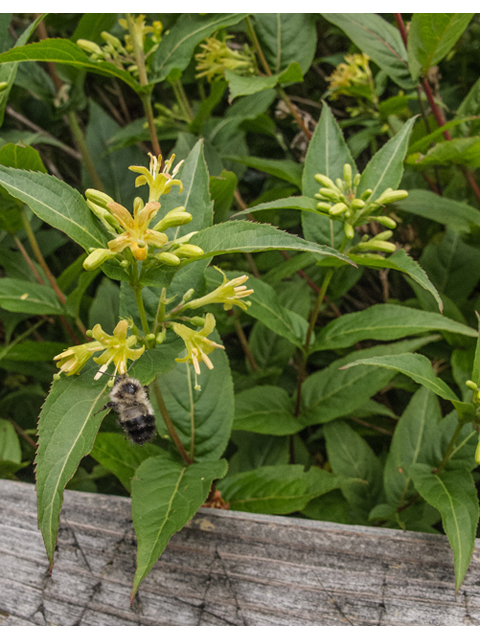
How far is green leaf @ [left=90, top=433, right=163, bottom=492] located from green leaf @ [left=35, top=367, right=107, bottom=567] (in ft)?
1.41

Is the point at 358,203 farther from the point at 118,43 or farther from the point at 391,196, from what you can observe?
the point at 118,43

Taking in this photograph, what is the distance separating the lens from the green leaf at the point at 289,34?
1863 mm

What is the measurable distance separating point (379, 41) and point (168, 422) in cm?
156

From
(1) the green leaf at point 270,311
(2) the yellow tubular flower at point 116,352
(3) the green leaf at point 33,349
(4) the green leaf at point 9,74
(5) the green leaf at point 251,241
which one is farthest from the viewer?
(3) the green leaf at point 33,349

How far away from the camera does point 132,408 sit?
1062 mm

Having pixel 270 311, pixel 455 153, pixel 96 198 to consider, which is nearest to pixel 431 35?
pixel 455 153

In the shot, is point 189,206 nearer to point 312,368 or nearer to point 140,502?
point 140,502

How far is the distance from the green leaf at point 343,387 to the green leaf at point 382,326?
0.36 feet

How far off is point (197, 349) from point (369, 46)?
4.65ft

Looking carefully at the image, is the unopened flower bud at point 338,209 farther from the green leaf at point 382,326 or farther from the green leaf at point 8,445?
the green leaf at point 8,445

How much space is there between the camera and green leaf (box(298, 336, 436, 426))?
1557mm

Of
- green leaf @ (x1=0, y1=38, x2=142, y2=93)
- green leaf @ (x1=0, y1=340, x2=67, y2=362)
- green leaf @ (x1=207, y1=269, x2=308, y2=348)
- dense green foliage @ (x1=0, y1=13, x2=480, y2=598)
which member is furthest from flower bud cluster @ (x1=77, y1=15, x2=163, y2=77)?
green leaf @ (x1=0, y1=340, x2=67, y2=362)

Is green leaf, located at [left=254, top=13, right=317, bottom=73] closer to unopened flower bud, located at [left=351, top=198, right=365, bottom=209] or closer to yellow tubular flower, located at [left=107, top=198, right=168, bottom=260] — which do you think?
unopened flower bud, located at [left=351, top=198, right=365, bottom=209]

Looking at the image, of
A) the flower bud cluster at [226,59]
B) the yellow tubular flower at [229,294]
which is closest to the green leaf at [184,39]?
the flower bud cluster at [226,59]
